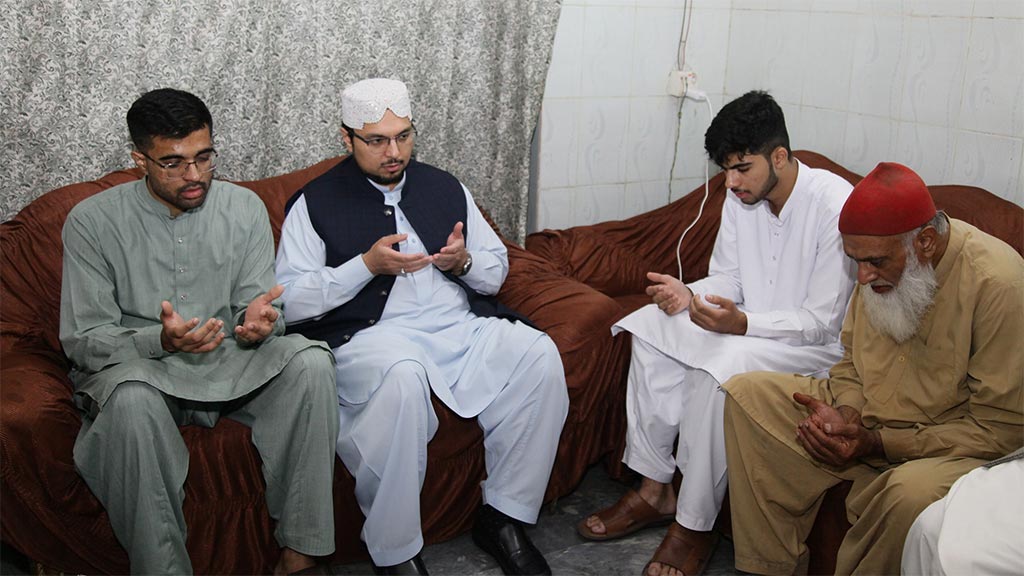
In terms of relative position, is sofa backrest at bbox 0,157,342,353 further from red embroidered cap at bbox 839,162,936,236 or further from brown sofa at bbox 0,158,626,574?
red embroidered cap at bbox 839,162,936,236

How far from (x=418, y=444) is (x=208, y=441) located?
0.57 meters

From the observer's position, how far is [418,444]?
267 cm

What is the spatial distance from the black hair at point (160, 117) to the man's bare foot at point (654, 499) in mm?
1670

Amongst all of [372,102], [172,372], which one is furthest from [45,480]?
[372,102]

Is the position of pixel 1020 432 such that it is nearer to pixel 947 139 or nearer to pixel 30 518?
pixel 947 139

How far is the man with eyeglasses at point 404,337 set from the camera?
8.71 feet

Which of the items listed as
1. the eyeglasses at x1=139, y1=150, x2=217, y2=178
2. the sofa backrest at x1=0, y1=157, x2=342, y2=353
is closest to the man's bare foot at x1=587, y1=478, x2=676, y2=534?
the eyeglasses at x1=139, y1=150, x2=217, y2=178

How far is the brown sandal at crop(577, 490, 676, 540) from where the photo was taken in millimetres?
2961

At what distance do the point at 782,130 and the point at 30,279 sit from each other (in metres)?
2.34

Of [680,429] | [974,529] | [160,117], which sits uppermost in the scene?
[160,117]

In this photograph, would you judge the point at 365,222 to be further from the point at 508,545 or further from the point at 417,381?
the point at 508,545

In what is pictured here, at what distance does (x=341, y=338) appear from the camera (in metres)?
2.90

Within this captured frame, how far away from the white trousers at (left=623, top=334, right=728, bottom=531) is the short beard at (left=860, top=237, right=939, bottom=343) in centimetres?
51

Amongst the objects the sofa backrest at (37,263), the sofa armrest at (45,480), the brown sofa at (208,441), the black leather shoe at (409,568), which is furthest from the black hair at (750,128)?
the sofa armrest at (45,480)
